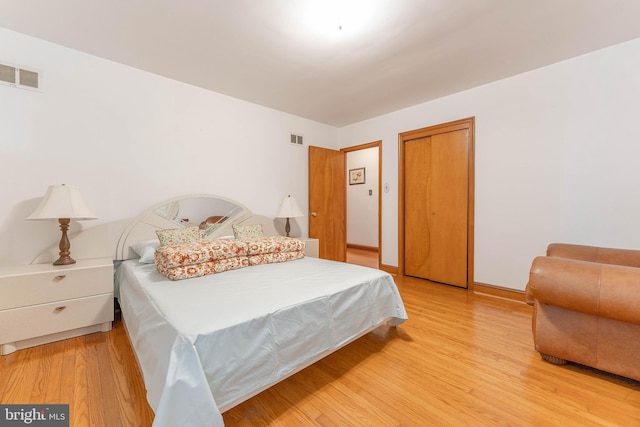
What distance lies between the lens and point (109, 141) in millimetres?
2605

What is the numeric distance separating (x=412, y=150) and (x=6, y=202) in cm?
431

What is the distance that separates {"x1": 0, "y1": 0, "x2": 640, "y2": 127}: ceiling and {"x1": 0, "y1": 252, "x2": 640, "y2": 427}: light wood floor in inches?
95.6

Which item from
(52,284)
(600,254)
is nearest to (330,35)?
(600,254)

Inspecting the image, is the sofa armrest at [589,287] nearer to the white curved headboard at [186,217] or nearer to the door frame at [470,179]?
the door frame at [470,179]

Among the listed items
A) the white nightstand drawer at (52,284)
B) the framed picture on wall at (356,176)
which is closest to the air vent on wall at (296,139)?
the framed picture on wall at (356,176)

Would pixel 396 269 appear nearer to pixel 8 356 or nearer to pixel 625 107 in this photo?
pixel 625 107

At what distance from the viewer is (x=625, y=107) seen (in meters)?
2.38

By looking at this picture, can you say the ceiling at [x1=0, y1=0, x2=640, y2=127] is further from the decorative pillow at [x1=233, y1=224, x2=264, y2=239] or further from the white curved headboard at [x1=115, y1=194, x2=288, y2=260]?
the decorative pillow at [x1=233, y1=224, x2=264, y2=239]

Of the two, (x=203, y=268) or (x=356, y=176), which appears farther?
(x=356, y=176)

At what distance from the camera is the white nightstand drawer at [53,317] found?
189cm

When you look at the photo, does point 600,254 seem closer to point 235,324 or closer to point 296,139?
point 235,324

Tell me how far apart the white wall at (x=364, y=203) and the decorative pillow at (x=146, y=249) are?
4560 millimetres

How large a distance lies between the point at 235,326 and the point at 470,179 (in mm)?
3174

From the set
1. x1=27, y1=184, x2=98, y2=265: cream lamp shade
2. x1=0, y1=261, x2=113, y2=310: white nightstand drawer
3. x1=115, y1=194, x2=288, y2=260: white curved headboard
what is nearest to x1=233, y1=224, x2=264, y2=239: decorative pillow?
x1=115, y1=194, x2=288, y2=260: white curved headboard
